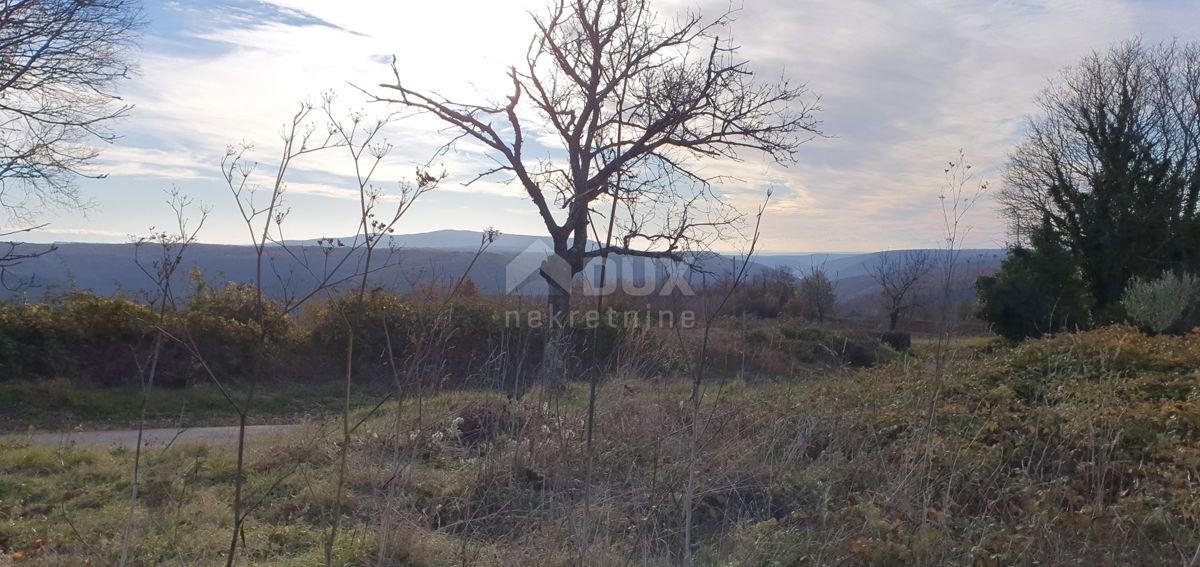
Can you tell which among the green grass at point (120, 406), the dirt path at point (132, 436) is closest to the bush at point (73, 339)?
the green grass at point (120, 406)

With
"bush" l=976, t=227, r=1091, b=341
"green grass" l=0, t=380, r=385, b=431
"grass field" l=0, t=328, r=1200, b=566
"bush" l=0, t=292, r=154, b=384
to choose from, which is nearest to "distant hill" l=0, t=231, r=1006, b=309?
"bush" l=0, t=292, r=154, b=384

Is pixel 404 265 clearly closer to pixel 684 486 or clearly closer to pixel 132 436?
pixel 684 486

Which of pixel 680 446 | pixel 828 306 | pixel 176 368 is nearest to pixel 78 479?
pixel 680 446

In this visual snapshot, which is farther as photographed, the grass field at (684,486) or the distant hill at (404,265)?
the grass field at (684,486)

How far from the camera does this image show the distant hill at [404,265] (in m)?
3.04

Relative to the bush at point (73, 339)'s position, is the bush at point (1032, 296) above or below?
above

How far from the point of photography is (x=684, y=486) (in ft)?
15.2

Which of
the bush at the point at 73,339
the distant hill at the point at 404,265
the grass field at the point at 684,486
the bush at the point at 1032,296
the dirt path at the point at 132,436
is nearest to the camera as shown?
the distant hill at the point at 404,265

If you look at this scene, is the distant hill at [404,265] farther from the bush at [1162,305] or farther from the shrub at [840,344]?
the bush at [1162,305]

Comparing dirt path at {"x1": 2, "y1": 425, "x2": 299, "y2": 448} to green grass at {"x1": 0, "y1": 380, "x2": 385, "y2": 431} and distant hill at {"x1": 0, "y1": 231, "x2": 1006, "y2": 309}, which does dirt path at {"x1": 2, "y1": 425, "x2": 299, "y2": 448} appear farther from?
distant hill at {"x1": 0, "y1": 231, "x2": 1006, "y2": 309}

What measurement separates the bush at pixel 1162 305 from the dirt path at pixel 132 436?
46.7ft

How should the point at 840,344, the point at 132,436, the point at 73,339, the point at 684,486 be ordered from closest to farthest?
the point at 684,486 → the point at 132,436 → the point at 73,339 → the point at 840,344

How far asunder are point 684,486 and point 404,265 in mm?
2162

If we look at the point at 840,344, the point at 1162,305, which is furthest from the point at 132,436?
the point at 1162,305
